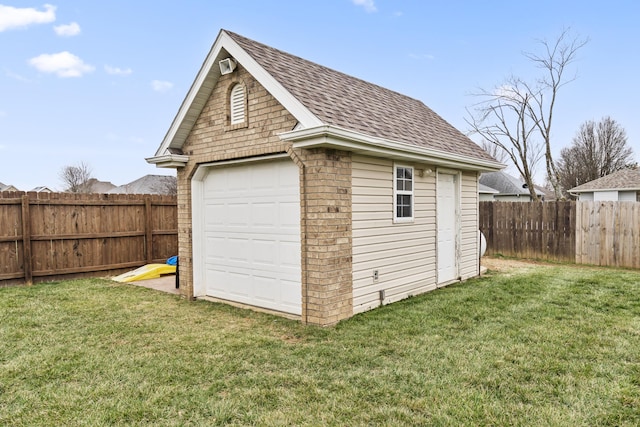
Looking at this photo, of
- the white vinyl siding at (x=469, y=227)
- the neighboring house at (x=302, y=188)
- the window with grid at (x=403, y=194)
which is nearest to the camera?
the neighboring house at (x=302, y=188)

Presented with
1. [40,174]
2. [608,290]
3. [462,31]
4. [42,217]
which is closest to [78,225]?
[42,217]

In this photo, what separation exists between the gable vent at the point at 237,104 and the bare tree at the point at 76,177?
48467 millimetres

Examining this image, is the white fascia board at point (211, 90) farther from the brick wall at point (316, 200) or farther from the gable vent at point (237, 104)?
the gable vent at point (237, 104)

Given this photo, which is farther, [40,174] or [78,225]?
[40,174]

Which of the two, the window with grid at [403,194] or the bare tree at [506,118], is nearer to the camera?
the window with grid at [403,194]

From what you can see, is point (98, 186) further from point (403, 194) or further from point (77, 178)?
point (403, 194)

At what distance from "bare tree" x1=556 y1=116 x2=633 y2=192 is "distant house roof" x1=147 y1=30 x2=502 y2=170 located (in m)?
33.9

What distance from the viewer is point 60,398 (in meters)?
3.68

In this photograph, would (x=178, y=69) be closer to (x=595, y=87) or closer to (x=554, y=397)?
(x=554, y=397)

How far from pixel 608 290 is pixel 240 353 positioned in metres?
7.38

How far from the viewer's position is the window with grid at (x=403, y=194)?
723 centimetres

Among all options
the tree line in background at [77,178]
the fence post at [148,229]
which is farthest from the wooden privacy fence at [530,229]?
the tree line in background at [77,178]

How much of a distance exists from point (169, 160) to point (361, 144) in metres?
3.83

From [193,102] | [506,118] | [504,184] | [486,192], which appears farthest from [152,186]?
[193,102]
